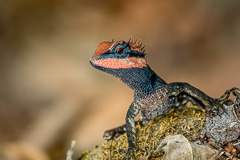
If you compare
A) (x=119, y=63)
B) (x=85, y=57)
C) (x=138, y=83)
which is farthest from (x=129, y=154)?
(x=85, y=57)

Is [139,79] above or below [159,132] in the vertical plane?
above

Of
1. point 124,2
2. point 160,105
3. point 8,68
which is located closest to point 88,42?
point 124,2

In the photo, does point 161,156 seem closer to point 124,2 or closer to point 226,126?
point 226,126

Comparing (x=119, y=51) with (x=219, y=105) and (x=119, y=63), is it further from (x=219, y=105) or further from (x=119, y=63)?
(x=219, y=105)

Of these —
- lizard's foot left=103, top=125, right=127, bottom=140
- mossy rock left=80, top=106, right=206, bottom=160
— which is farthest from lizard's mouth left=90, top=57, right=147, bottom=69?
lizard's foot left=103, top=125, right=127, bottom=140

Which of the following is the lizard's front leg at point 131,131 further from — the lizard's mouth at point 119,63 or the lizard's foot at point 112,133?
the lizard's foot at point 112,133
